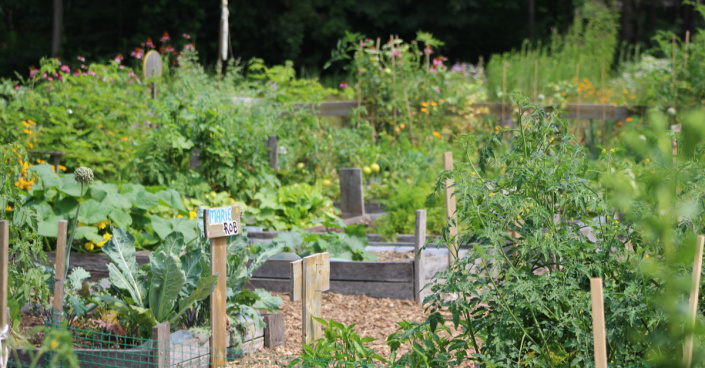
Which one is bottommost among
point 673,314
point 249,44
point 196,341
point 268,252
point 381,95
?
point 196,341

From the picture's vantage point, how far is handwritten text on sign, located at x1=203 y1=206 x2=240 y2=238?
9.71 ft

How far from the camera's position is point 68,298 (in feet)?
10.8

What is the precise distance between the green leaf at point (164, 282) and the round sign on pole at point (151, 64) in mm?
6362

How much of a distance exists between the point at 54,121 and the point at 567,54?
9.65 metres

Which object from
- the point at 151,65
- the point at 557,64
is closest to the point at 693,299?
the point at 151,65

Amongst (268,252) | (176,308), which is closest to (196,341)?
(176,308)

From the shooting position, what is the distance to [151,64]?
363 inches

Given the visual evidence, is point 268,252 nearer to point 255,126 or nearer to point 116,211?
point 116,211

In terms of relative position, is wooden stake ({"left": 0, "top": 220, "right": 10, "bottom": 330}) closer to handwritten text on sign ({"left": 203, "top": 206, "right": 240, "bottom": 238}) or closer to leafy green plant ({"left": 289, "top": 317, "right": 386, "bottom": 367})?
handwritten text on sign ({"left": 203, "top": 206, "right": 240, "bottom": 238})

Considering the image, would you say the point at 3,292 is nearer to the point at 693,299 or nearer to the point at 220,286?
the point at 220,286

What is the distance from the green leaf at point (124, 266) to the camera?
3189mm

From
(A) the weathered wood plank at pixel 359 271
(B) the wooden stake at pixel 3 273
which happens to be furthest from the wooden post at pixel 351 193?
(B) the wooden stake at pixel 3 273

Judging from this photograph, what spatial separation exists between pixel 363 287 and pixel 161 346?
1.86 meters

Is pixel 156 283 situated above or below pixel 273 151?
below
